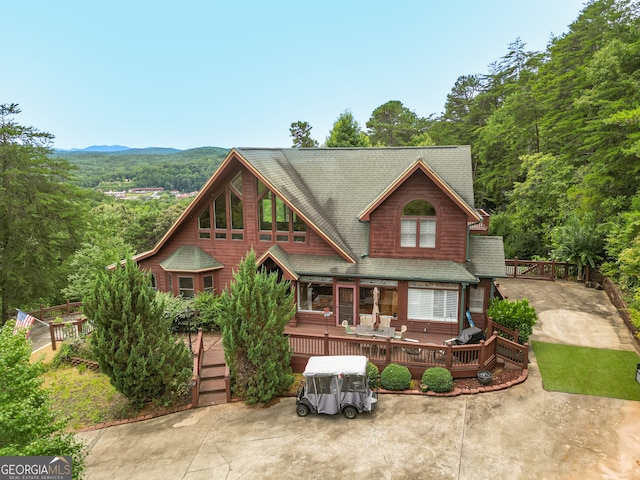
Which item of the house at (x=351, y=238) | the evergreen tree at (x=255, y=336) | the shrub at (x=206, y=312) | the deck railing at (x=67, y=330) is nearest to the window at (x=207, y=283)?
the house at (x=351, y=238)

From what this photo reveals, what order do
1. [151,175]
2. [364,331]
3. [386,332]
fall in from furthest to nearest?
[151,175] → [364,331] → [386,332]

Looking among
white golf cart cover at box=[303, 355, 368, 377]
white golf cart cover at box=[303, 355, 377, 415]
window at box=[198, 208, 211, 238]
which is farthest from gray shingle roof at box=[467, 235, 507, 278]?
window at box=[198, 208, 211, 238]

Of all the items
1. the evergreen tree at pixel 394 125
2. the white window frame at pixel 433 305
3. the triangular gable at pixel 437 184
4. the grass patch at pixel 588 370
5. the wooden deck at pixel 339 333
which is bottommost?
the grass patch at pixel 588 370

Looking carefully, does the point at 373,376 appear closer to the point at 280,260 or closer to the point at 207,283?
the point at 280,260

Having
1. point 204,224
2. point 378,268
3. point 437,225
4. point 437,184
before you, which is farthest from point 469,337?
point 204,224

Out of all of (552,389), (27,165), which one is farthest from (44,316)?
(552,389)

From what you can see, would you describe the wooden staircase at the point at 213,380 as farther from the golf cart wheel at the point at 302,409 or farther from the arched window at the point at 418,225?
the arched window at the point at 418,225

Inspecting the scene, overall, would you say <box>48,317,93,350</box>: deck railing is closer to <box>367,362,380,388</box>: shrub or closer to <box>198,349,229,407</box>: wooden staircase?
<box>198,349,229,407</box>: wooden staircase
